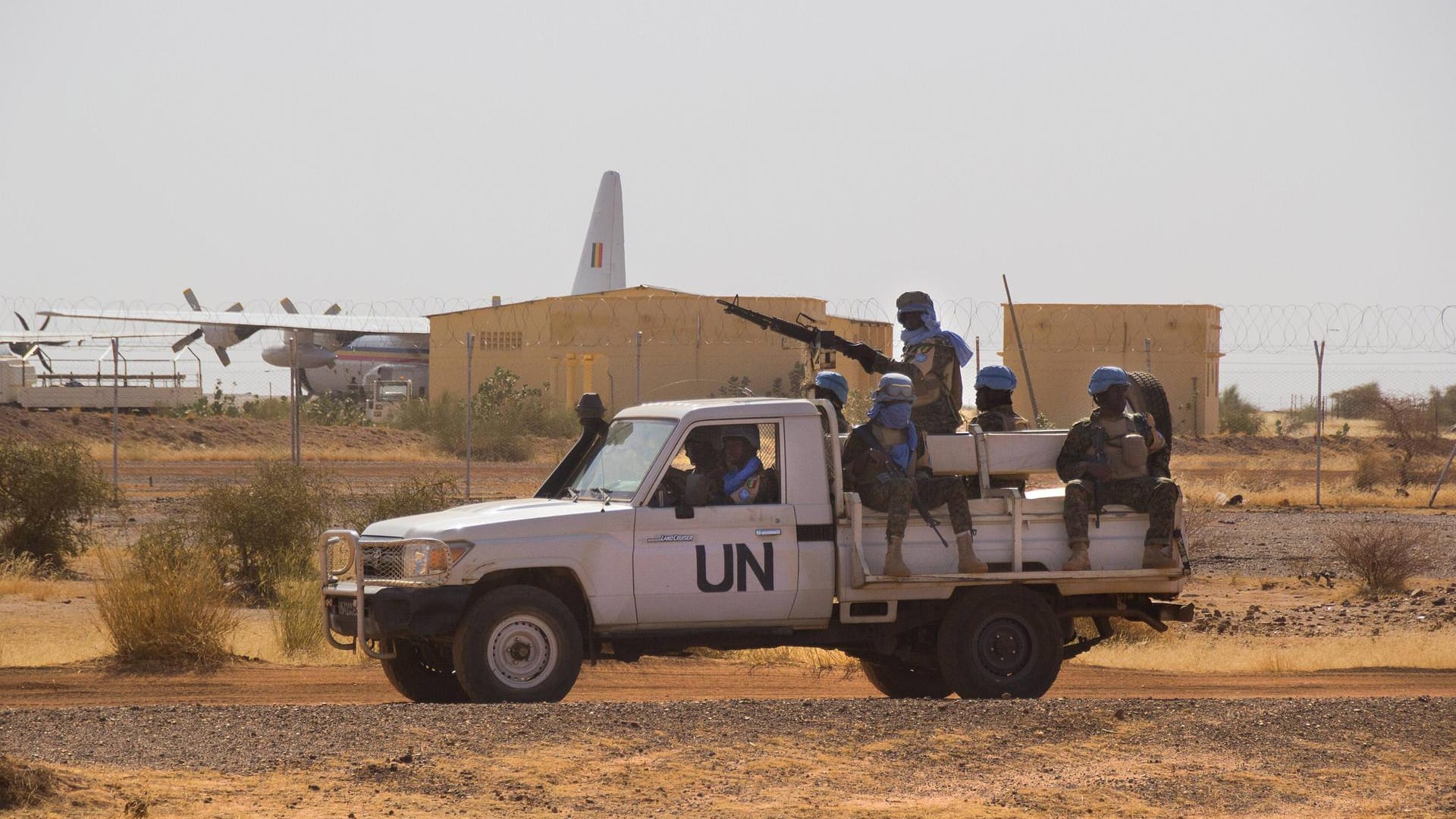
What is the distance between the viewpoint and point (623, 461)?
34.8 feet

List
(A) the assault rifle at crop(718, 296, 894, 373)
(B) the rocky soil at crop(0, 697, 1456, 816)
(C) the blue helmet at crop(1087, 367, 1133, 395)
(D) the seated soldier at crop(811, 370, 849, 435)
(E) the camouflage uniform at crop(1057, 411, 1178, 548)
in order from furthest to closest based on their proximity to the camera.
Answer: (A) the assault rifle at crop(718, 296, 894, 373) → (D) the seated soldier at crop(811, 370, 849, 435) → (C) the blue helmet at crop(1087, 367, 1133, 395) → (E) the camouflage uniform at crop(1057, 411, 1178, 548) → (B) the rocky soil at crop(0, 697, 1456, 816)

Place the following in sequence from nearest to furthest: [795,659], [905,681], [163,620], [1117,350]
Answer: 1. [905,681]
2. [163,620]
3. [795,659]
4. [1117,350]

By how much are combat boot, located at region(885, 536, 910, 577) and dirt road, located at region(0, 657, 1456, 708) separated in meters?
1.83

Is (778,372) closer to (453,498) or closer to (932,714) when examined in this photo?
(453,498)

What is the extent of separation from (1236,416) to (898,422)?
52.2 m

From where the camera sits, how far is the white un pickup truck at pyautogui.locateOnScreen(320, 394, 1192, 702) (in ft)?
32.3

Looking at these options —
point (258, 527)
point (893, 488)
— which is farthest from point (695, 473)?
point (258, 527)

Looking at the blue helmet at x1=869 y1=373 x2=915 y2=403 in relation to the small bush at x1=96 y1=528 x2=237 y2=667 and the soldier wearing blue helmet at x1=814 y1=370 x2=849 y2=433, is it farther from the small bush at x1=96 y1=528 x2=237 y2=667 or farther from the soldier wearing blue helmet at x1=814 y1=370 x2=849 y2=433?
the small bush at x1=96 y1=528 x2=237 y2=667

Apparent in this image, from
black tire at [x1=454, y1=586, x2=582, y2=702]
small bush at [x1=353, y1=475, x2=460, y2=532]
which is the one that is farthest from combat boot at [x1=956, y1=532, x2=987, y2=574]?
small bush at [x1=353, y1=475, x2=460, y2=532]

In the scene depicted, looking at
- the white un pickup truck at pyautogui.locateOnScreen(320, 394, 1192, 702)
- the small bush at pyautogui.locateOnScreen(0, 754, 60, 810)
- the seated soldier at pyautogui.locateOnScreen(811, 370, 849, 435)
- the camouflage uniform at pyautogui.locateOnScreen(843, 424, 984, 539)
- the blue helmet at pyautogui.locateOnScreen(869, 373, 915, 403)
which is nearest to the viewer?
the small bush at pyautogui.locateOnScreen(0, 754, 60, 810)

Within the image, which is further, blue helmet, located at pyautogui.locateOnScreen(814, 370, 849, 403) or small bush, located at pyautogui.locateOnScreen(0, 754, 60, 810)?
blue helmet, located at pyautogui.locateOnScreen(814, 370, 849, 403)

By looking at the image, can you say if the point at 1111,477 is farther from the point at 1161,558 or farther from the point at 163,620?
the point at 163,620

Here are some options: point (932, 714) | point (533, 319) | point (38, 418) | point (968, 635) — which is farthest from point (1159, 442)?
point (533, 319)

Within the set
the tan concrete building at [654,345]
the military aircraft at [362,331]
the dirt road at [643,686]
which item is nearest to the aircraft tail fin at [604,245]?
the military aircraft at [362,331]
